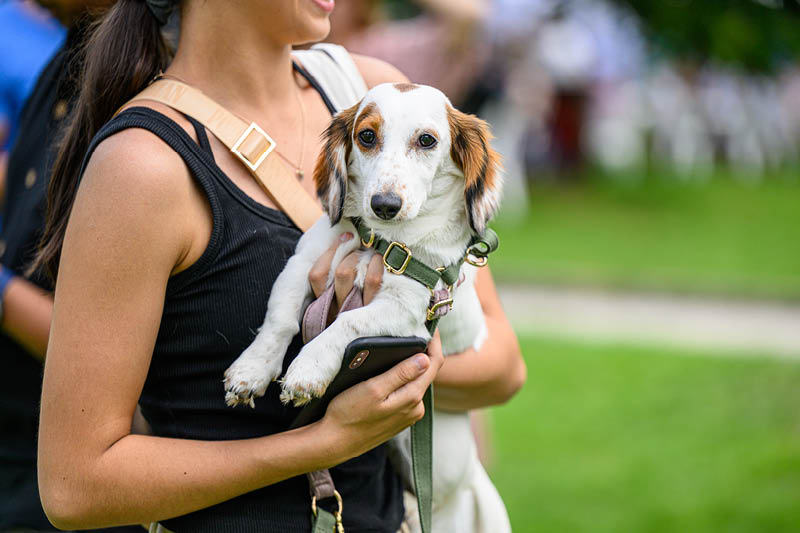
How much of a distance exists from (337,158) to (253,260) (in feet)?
1.01

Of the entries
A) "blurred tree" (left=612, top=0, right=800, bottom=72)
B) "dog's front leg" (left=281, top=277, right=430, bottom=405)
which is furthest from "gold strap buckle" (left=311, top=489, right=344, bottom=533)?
"blurred tree" (left=612, top=0, right=800, bottom=72)

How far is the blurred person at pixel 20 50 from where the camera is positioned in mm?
2988

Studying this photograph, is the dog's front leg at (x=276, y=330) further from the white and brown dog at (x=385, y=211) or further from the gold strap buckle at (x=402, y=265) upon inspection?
the gold strap buckle at (x=402, y=265)

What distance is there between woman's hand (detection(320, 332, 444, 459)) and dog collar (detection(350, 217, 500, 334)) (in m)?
0.13

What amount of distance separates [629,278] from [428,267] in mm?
8902

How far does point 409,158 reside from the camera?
1.98 meters

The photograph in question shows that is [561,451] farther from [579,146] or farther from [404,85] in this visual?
[579,146]

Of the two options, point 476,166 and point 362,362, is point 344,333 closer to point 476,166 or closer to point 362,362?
point 362,362

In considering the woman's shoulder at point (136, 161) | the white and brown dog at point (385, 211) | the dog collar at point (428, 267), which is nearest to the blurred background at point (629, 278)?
the woman's shoulder at point (136, 161)

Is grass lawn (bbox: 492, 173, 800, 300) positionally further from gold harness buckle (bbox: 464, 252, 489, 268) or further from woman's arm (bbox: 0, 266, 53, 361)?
woman's arm (bbox: 0, 266, 53, 361)

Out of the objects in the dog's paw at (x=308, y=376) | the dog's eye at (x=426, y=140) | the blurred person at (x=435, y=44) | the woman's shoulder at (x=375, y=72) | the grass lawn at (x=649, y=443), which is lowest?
the grass lawn at (x=649, y=443)

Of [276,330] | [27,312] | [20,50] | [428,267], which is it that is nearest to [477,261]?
[428,267]

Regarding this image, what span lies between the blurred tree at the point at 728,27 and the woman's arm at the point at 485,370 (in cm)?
208

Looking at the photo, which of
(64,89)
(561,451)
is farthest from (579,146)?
(64,89)
